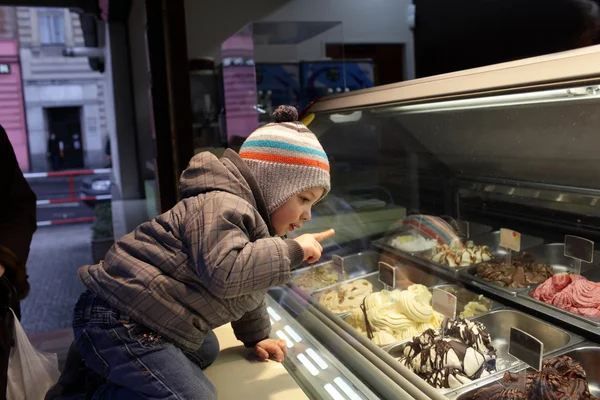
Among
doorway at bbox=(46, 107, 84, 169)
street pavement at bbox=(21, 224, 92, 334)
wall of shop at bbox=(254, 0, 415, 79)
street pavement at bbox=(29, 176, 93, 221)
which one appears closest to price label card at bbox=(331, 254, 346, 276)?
wall of shop at bbox=(254, 0, 415, 79)

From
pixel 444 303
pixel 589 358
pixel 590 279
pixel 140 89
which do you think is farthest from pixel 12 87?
pixel 589 358

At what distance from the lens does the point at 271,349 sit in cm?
175

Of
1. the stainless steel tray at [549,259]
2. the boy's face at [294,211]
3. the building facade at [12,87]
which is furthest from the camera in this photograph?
the building facade at [12,87]

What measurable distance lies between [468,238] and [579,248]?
0.53 m

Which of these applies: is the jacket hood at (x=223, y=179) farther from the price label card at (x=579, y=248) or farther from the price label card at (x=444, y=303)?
the price label card at (x=579, y=248)

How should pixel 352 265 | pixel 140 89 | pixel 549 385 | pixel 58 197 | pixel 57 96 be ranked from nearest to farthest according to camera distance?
pixel 549 385
pixel 352 265
pixel 140 89
pixel 57 96
pixel 58 197

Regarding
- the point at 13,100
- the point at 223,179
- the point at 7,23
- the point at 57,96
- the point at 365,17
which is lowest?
the point at 223,179

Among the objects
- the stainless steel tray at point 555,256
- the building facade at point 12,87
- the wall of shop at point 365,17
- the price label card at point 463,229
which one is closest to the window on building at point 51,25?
the building facade at point 12,87

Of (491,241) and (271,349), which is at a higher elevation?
(491,241)

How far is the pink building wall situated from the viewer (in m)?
6.97

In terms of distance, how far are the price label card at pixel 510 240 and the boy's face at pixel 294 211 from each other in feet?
3.31

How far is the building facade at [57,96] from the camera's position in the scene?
24.4 ft

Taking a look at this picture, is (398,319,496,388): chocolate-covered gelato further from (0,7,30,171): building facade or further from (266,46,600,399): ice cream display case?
(0,7,30,171): building facade

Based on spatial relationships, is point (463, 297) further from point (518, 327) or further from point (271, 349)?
point (271, 349)
